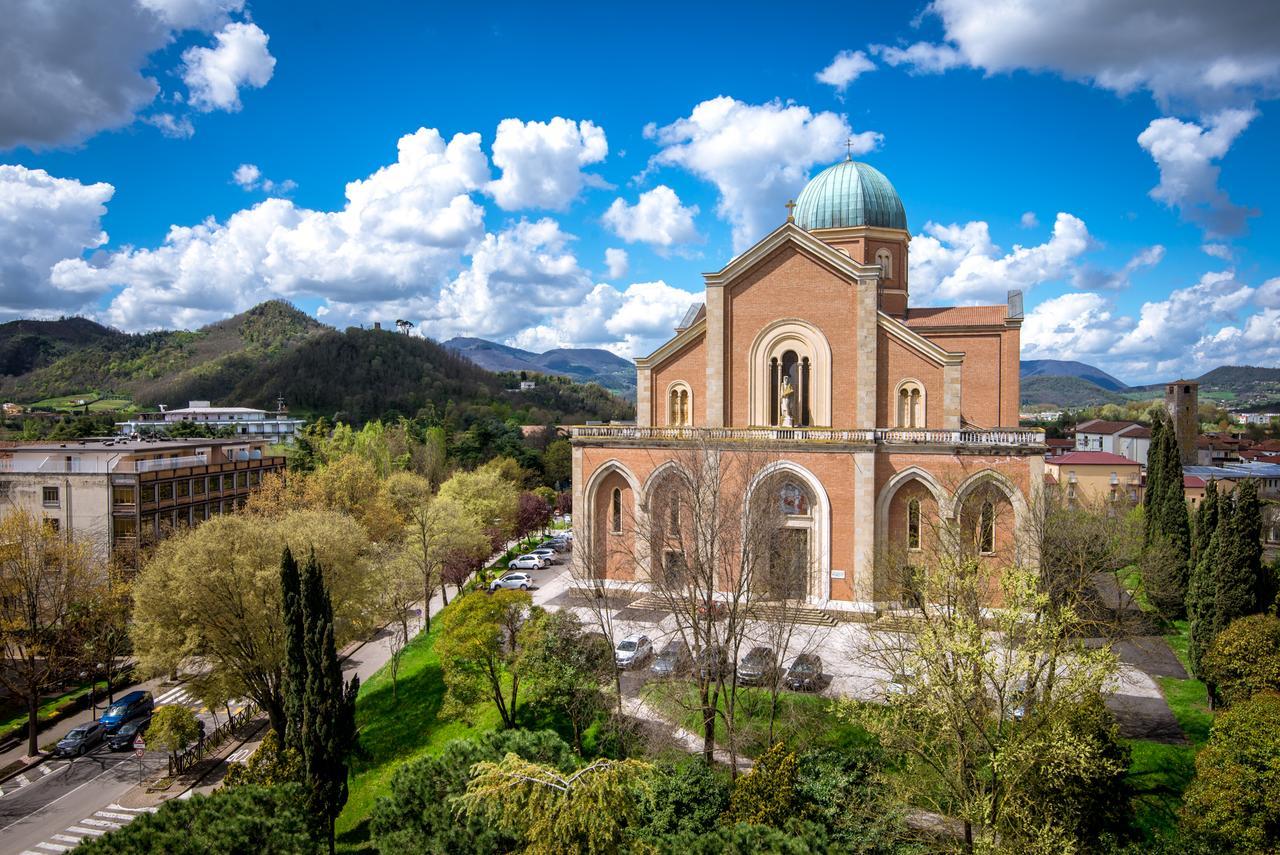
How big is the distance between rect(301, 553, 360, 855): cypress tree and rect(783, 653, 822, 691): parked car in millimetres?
12830

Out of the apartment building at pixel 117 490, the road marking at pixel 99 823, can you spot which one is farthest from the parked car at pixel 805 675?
the apartment building at pixel 117 490

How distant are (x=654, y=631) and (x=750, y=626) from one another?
4.22 meters

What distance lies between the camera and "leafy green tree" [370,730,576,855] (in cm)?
1462

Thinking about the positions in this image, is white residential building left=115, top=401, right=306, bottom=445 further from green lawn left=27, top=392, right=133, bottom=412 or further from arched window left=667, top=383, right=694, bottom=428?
arched window left=667, top=383, right=694, bottom=428

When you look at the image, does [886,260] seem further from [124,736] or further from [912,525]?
[124,736]

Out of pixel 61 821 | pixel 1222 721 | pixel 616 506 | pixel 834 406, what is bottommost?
pixel 61 821

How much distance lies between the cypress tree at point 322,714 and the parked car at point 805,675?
12.8 m

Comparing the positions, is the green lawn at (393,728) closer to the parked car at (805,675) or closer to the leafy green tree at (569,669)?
the leafy green tree at (569,669)

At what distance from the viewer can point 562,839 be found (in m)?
11.0

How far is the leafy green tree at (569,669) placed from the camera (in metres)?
20.6

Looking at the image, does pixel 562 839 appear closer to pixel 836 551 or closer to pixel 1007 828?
pixel 1007 828

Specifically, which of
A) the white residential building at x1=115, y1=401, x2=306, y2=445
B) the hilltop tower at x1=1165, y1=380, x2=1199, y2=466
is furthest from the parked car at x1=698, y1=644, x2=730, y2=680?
the white residential building at x1=115, y1=401, x2=306, y2=445

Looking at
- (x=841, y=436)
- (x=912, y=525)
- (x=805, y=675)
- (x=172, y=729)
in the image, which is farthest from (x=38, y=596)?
(x=912, y=525)

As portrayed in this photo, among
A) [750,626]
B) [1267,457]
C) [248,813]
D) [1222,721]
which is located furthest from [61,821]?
[1267,457]
